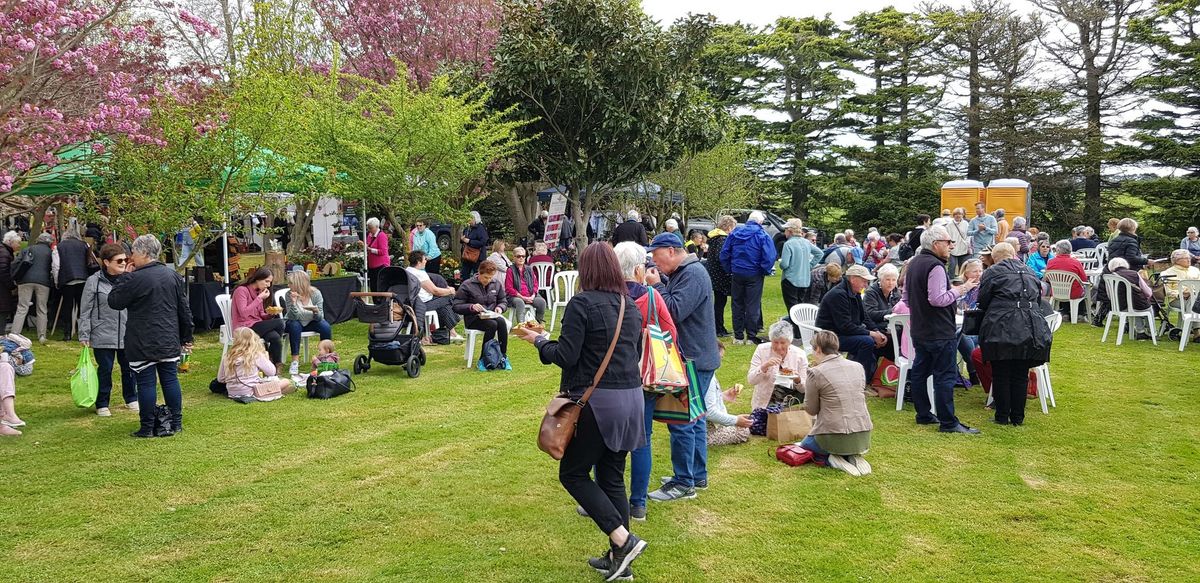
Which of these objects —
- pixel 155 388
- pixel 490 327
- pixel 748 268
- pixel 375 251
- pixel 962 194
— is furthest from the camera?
pixel 962 194

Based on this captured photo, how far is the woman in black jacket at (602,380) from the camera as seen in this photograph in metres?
3.63

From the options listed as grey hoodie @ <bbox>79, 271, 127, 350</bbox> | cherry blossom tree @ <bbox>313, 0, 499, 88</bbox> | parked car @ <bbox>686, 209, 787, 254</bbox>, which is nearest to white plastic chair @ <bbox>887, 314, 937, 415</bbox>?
grey hoodie @ <bbox>79, 271, 127, 350</bbox>

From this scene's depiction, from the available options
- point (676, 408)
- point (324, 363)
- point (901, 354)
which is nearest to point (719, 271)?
point (901, 354)

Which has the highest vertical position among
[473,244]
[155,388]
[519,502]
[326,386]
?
[473,244]

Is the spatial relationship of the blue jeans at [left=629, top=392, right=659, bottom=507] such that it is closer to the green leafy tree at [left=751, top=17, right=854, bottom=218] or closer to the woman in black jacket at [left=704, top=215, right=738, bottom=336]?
the woman in black jacket at [left=704, top=215, right=738, bottom=336]

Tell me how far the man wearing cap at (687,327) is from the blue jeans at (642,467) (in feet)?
0.80

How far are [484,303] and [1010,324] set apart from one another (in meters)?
5.03

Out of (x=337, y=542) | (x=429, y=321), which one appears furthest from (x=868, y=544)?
(x=429, y=321)

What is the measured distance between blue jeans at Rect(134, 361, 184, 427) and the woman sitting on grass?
1.11m

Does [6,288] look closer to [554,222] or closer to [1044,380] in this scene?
[554,222]

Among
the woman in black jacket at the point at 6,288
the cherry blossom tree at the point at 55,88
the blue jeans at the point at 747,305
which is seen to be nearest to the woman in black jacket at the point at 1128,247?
the blue jeans at the point at 747,305

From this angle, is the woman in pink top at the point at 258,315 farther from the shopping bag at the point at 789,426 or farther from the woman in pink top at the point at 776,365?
the shopping bag at the point at 789,426

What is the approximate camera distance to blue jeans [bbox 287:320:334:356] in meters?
8.66

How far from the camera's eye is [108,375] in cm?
689
